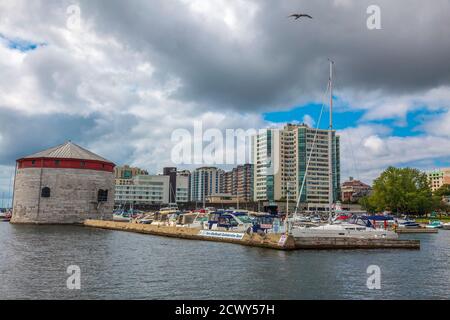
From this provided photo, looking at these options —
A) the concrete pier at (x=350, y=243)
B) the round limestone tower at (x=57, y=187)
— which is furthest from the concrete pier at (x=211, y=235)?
the round limestone tower at (x=57, y=187)

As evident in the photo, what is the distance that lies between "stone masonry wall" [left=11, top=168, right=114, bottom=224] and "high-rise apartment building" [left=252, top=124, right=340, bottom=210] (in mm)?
104196

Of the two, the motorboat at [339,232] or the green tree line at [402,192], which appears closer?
the motorboat at [339,232]

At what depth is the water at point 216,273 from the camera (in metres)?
20.5

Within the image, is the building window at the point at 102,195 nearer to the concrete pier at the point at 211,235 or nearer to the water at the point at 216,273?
the concrete pier at the point at 211,235

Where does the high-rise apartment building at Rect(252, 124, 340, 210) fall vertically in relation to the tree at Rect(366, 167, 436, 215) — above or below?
above

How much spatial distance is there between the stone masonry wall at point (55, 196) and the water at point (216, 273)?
40.2 metres

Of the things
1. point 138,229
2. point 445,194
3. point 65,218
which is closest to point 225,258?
point 138,229

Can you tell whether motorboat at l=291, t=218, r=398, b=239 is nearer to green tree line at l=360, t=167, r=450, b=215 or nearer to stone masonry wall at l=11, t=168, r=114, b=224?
stone masonry wall at l=11, t=168, r=114, b=224

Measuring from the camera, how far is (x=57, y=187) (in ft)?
256

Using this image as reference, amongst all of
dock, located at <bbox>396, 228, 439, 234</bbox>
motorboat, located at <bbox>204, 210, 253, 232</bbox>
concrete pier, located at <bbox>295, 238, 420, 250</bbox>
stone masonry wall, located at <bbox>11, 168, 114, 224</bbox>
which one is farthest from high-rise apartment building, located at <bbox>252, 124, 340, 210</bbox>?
concrete pier, located at <bbox>295, 238, 420, 250</bbox>

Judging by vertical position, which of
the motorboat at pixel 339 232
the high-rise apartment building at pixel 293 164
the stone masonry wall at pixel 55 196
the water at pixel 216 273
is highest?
the high-rise apartment building at pixel 293 164

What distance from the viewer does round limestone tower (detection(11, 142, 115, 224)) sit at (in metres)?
77.3

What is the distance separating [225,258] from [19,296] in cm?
1695
